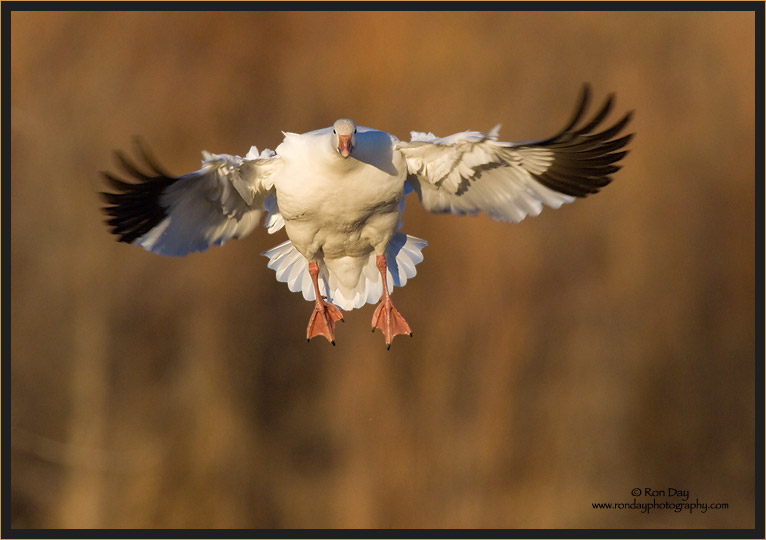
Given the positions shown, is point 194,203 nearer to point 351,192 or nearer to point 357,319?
point 351,192

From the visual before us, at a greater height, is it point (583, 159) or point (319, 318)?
point (583, 159)

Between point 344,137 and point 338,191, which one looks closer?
point 344,137

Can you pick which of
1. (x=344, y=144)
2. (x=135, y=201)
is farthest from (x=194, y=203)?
(x=344, y=144)

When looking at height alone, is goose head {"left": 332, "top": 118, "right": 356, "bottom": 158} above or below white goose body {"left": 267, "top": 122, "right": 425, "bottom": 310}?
above

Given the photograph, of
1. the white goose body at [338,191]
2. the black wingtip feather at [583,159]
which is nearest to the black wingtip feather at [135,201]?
the white goose body at [338,191]

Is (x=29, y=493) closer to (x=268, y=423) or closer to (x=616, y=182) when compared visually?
(x=268, y=423)

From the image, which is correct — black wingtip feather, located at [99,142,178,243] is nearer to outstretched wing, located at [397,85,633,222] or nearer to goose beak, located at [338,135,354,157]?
goose beak, located at [338,135,354,157]

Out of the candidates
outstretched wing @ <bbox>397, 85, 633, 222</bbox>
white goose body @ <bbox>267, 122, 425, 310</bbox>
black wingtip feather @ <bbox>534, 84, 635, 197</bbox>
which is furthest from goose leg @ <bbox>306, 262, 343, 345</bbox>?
black wingtip feather @ <bbox>534, 84, 635, 197</bbox>
